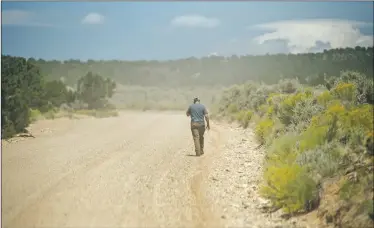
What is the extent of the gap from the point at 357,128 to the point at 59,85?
35.6 meters

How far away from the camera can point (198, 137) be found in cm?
1573

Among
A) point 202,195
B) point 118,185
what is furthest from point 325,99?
point 118,185

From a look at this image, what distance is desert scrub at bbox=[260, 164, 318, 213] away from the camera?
845cm

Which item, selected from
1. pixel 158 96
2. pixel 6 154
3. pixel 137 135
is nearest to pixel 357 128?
pixel 6 154

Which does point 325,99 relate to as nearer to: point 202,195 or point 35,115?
point 202,195

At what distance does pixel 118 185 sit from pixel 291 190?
154 inches

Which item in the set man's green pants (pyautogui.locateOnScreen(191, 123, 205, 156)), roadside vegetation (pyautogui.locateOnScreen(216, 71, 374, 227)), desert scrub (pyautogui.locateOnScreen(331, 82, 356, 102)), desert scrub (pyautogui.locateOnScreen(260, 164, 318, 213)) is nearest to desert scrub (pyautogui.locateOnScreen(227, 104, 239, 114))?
man's green pants (pyautogui.locateOnScreen(191, 123, 205, 156))

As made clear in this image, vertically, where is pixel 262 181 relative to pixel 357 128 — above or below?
below

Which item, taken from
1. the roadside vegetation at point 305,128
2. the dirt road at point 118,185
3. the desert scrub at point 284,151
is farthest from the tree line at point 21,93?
the desert scrub at point 284,151

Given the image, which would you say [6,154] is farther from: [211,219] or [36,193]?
[211,219]

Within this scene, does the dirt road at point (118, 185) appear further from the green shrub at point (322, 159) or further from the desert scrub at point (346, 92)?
the desert scrub at point (346, 92)

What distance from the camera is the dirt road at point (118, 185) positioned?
8.51m

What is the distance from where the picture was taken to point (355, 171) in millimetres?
8109

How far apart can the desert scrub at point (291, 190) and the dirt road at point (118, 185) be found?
443mm
